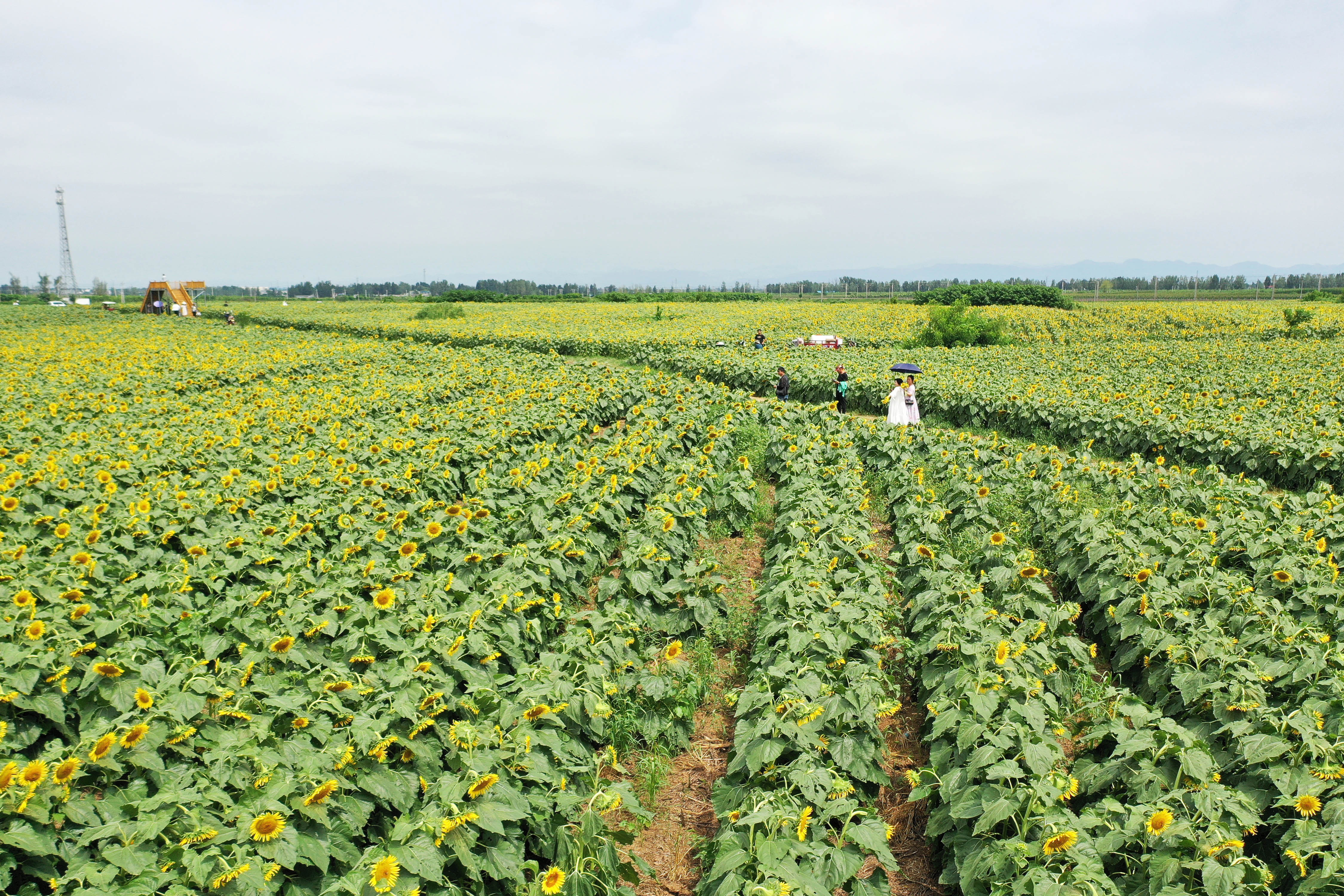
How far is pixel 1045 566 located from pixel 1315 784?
14.9ft

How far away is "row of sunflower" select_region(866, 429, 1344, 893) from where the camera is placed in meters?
3.46

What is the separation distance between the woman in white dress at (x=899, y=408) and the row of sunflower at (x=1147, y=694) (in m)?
6.34

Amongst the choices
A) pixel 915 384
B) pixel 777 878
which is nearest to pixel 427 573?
pixel 777 878

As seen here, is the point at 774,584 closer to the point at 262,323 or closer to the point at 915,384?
the point at 915,384

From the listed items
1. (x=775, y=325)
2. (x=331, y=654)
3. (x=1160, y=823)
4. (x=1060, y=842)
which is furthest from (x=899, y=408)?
(x=775, y=325)

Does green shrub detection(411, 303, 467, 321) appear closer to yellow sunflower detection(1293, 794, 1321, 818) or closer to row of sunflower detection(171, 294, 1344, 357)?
row of sunflower detection(171, 294, 1344, 357)

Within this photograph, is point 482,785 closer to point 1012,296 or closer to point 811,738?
point 811,738

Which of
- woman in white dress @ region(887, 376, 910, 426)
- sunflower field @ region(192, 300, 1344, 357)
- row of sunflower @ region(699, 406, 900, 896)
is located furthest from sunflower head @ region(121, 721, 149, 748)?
sunflower field @ region(192, 300, 1344, 357)

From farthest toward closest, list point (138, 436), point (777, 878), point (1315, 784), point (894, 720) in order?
1. point (138, 436)
2. point (894, 720)
3. point (1315, 784)
4. point (777, 878)

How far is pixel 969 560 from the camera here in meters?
7.66

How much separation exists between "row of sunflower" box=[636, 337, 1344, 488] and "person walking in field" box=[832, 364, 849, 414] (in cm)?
37

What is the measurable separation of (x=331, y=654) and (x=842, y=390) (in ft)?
46.7

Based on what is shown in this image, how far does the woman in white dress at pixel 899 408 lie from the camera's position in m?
14.7

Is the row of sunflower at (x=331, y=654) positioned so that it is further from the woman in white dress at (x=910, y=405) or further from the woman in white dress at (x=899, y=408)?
the woman in white dress at (x=910, y=405)
